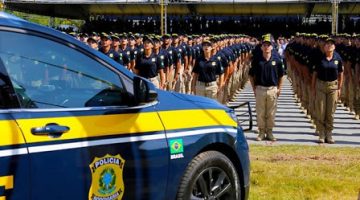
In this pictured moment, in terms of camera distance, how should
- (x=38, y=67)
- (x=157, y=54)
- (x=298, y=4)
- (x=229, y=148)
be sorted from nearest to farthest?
(x=38, y=67), (x=229, y=148), (x=157, y=54), (x=298, y=4)

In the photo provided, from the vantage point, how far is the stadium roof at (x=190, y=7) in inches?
1570

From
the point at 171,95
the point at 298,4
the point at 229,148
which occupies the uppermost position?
the point at 298,4

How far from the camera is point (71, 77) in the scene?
3.85m

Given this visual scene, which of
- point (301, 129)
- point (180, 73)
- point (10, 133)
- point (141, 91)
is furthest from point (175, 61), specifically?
point (10, 133)

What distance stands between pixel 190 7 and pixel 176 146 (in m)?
39.4

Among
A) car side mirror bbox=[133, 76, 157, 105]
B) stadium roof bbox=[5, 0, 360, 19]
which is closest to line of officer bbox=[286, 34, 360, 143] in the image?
car side mirror bbox=[133, 76, 157, 105]

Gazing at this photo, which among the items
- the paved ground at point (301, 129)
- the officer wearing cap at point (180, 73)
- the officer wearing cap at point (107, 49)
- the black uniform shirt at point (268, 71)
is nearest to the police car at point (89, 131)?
the paved ground at point (301, 129)

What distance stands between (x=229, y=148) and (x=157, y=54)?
26.6 feet

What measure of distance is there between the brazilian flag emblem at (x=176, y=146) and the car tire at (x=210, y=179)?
0.56 feet

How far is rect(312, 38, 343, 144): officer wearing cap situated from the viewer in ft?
33.3

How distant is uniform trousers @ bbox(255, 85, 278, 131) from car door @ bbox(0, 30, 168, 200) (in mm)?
6362

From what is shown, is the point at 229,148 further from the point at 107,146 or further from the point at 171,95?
the point at 107,146

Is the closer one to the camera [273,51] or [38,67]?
[38,67]

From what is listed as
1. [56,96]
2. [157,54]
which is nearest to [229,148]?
[56,96]
